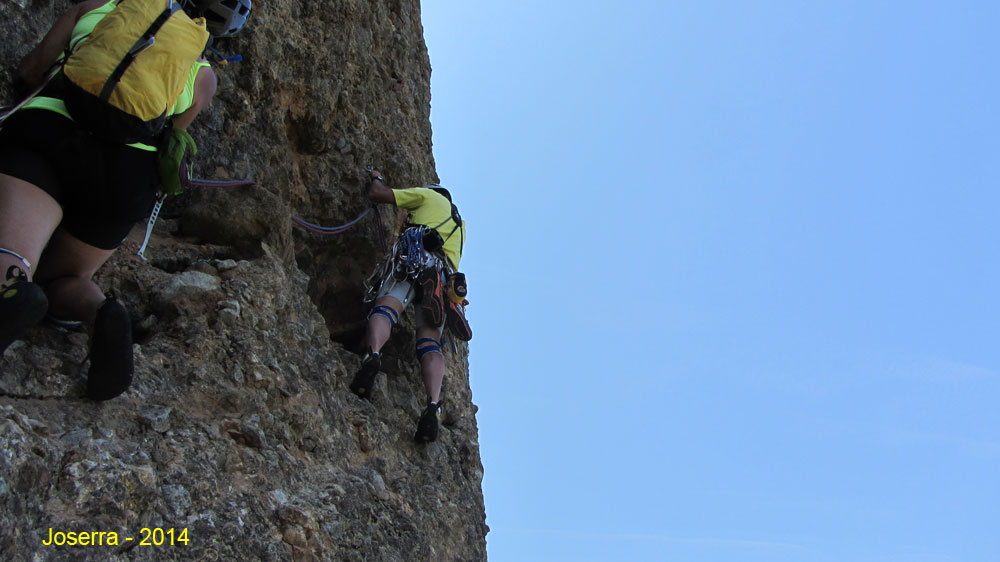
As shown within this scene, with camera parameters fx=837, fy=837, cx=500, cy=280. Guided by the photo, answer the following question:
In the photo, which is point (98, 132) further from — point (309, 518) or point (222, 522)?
point (309, 518)

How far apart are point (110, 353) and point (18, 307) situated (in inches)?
20.1

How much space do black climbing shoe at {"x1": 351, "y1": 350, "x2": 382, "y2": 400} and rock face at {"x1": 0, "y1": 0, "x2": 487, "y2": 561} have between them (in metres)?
0.10

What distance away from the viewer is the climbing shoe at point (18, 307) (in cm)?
236

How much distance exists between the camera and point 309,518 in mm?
3553

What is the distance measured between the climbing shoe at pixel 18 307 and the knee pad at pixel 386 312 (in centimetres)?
329

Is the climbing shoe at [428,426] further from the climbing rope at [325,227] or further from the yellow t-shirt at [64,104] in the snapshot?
the yellow t-shirt at [64,104]

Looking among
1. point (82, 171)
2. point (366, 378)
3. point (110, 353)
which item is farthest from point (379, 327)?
point (82, 171)

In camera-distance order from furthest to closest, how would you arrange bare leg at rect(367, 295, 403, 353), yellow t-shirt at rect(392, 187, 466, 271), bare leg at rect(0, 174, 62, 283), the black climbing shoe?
1. yellow t-shirt at rect(392, 187, 466, 271)
2. bare leg at rect(367, 295, 403, 353)
3. the black climbing shoe
4. bare leg at rect(0, 174, 62, 283)

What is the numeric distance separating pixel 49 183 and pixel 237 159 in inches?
96.8

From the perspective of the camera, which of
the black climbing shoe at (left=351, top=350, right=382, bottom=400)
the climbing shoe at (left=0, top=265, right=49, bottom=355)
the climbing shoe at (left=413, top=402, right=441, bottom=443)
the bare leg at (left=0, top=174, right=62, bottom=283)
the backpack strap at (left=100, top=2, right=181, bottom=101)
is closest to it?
the climbing shoe at (left=0, top=265, right=49, bottom=355)

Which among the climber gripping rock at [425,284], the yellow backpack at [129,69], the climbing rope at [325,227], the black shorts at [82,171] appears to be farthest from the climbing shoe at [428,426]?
the yellow backpack at [129,69]

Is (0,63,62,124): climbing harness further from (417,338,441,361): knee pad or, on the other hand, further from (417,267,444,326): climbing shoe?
(417,338,441,361): knee pad

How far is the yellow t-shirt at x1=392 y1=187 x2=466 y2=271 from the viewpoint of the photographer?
6.50 metres

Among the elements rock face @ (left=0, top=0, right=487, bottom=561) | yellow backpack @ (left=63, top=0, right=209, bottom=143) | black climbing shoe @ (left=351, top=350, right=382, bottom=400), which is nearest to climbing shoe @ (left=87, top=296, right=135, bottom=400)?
rock face @ (left=0, top=0, right=487, bottom=561)
